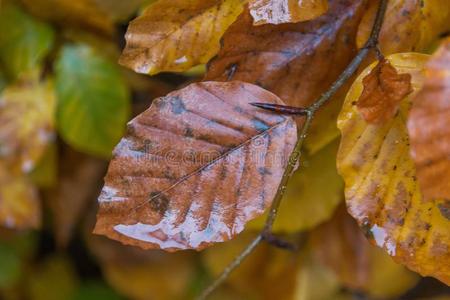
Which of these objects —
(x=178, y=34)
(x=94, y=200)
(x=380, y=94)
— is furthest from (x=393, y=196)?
(x=94, y=200)

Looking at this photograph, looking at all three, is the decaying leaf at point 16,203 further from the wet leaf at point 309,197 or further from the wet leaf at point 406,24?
the wet leaf at point 406,24

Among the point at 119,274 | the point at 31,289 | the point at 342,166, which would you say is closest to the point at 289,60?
the point at 342,166

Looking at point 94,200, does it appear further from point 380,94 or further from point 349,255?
point 380,94

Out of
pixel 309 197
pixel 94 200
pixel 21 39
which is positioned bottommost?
pixel 94 200

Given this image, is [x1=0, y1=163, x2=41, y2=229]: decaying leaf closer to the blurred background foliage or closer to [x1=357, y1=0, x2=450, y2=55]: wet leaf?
the blurred background foliage

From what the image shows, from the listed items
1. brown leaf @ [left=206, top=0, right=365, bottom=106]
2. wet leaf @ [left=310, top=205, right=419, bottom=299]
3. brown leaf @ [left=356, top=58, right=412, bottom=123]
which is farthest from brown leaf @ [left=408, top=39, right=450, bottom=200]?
wet leaf @ [left=310, top=205, right=419, bottom=299]
